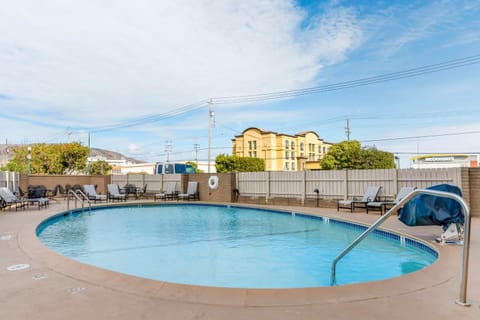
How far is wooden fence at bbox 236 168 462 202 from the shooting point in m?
10.8

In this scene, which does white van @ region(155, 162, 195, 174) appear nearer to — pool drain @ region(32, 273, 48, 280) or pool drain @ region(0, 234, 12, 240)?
pool drain @ region(0, 234, 12, 240)

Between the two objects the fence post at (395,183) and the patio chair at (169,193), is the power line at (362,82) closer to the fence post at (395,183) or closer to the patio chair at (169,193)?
the fence post at (395,183)

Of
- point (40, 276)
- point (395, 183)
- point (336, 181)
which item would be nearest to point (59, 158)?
Answer: point (336, 181)

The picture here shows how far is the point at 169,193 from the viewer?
1780 centimetres

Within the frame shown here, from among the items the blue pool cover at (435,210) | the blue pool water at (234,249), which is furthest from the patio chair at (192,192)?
the blue pool cover at (435,210)

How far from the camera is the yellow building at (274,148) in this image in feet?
156

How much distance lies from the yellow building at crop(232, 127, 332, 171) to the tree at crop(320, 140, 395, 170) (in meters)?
10.8

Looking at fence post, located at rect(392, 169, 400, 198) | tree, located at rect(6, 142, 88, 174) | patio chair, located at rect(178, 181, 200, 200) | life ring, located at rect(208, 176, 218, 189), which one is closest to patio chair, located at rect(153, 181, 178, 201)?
patio chair, located at rect(178, 181, 200, 200)

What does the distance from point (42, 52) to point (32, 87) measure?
490 centimetres

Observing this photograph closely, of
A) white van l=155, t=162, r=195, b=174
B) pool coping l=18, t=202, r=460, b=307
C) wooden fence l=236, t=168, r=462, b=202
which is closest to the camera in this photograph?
pool coping l=18, t=202, r=460, b=307

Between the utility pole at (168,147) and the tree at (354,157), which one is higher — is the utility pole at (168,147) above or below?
above

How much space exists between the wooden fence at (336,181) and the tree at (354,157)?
65.4 feet

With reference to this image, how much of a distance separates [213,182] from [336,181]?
651 cm

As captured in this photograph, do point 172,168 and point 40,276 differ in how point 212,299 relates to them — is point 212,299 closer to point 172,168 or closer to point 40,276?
point 40,276
